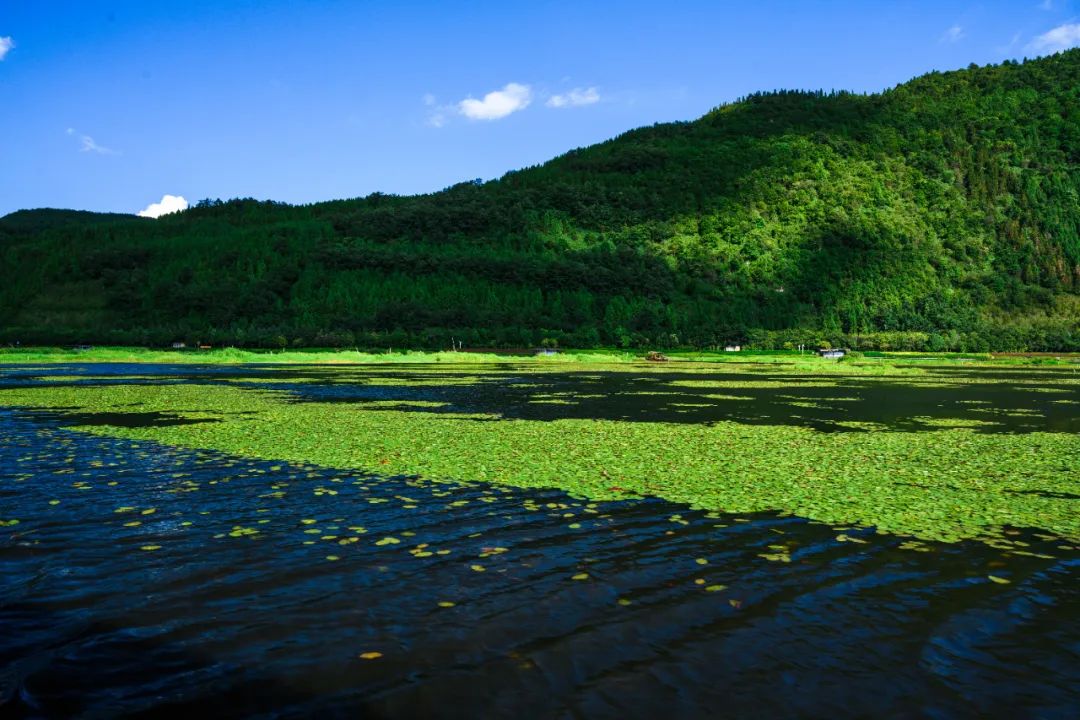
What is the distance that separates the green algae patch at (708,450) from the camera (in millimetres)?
16781

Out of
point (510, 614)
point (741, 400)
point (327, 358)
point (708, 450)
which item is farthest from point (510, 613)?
point (327, 358)

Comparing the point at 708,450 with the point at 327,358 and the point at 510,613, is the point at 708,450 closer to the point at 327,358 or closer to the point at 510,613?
the point at 510,613

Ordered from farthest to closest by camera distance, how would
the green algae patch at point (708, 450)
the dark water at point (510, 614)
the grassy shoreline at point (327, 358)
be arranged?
1. the grassy shoreline at point (327, 358)
2. the green algae patch at point (708, 450)
3. the dark water at point (510, 614)

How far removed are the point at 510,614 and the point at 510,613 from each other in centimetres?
3

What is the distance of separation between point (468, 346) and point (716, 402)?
109 metres

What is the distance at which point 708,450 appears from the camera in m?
24.2

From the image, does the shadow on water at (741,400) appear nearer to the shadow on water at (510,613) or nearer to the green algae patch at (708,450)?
the green algae patch at (708,450)

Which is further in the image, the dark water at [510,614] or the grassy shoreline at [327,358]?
the grassy shoreline at [327,358]

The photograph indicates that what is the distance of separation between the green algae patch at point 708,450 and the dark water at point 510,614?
6.44ft

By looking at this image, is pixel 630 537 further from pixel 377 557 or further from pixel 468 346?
pixel 468 346

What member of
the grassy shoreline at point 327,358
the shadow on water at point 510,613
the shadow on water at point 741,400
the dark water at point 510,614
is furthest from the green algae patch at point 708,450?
the grassy shoreline at point 327,358

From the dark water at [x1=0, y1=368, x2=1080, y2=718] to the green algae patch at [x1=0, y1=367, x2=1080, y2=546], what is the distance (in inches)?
77.3

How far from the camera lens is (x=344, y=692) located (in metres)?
Answer: 7.77

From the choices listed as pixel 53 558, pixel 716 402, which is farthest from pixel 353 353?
pixel 53 558
